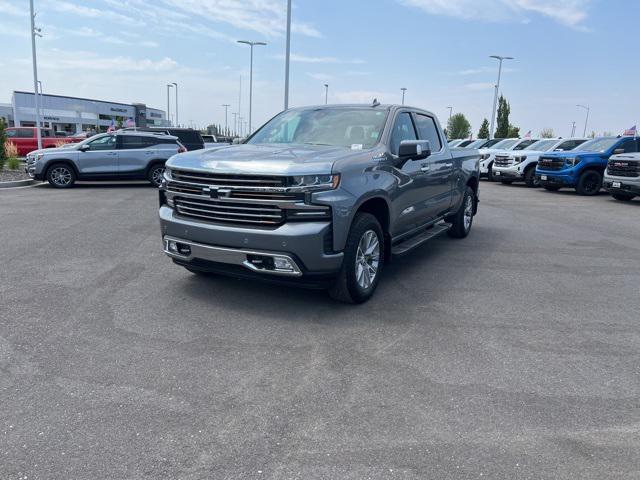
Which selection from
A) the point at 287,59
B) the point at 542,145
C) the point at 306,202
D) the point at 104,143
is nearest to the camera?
the point at 306,202

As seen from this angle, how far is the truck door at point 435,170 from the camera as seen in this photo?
6.80m

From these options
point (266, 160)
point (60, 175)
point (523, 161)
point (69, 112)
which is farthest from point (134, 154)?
point (69, 112)

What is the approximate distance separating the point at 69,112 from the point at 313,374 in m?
90.0

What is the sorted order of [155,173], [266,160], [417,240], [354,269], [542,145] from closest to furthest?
[266,160], [354,269], [417,240], [155,173], [542,145]

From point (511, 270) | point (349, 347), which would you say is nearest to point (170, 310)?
point (349, 347)

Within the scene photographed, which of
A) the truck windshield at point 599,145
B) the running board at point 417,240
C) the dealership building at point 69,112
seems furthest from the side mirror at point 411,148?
the dealership building at point 69,112

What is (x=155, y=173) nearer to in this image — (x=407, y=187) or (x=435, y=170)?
(x=435, y=170)

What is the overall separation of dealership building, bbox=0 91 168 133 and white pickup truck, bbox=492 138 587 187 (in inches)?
2341

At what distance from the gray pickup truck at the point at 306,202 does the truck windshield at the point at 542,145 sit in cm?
1730

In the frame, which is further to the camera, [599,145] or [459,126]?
[459,126]

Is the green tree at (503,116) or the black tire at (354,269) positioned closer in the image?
the black tire at (354,269)

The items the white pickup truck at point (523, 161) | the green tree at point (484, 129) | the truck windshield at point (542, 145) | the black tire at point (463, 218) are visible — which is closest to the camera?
the black tire at point (463, 218)

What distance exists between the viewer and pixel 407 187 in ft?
19.7

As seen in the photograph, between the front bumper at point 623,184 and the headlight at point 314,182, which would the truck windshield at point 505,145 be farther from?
the headlight at point 314,182
